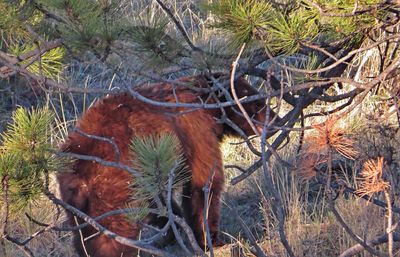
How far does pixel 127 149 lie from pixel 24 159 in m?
Result: 1.47

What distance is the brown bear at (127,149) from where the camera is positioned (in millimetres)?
5227

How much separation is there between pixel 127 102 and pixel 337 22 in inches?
90.9

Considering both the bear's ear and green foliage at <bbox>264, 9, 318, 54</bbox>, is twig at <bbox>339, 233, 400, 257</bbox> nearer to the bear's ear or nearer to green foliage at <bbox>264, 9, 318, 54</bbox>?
green foliage at <bbox>264, 9, 318, 54</bbox>

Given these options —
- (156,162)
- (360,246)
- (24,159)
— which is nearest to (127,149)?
(24,159)

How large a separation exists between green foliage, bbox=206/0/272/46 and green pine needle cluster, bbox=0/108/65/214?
3.24 feet

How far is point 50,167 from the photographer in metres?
4.00

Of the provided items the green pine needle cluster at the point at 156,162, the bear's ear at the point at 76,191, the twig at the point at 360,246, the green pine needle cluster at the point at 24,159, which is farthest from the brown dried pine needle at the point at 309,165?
the bear's ear at the point at 76,191

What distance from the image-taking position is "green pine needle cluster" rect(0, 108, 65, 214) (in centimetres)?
382

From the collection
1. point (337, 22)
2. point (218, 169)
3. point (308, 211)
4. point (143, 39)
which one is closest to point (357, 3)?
point (337, 22)

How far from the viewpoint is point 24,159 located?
390cm

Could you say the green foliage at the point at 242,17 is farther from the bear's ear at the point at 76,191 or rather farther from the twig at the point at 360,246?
the bear's ear at the point at 76,191

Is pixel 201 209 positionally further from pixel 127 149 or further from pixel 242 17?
pixel 242 17

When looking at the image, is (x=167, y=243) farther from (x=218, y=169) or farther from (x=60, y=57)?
(x=60, y=57)

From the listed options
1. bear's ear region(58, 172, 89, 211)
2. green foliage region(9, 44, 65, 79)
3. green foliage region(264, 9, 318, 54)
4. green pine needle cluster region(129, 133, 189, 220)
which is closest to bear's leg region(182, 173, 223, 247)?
bear's ear region(58, 172, 89, 211)
